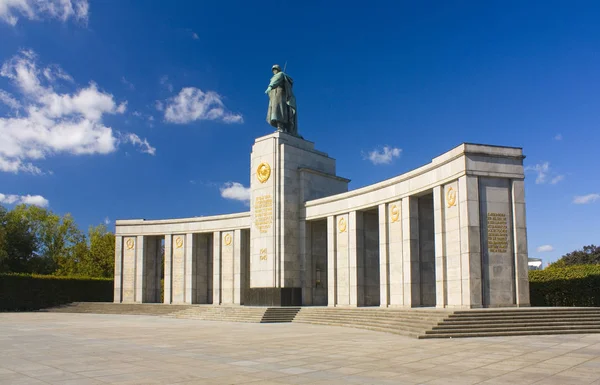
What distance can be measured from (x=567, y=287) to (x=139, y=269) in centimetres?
3498

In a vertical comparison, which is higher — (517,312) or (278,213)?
(278,213)

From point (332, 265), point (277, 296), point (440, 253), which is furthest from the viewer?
point (277, 296)

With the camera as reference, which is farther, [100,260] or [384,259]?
[100,260]

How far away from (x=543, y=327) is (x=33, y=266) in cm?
6427

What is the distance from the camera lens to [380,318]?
26.1m

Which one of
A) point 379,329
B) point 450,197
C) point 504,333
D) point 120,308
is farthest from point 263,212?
point 504,333

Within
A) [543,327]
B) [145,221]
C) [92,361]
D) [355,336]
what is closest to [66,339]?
[92,361]

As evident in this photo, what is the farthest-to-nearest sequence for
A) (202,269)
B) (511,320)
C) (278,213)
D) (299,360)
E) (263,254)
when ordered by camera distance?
(202,269) → (263,254) → (278,213) → (511,320) → (299,360)

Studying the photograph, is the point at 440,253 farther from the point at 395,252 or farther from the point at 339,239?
the point at 339,239

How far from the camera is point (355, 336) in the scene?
21672 millimetres

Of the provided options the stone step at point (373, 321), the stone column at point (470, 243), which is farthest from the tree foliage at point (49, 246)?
the stone column at point (470, 243)

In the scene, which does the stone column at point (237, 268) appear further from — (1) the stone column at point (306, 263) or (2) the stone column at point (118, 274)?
(2) the stone column at point (118, 274)

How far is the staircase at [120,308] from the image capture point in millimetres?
42134

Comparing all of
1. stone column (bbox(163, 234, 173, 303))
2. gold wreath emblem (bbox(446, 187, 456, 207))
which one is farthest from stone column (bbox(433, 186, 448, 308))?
stone column (bbox(163, 234, 173, 303))
